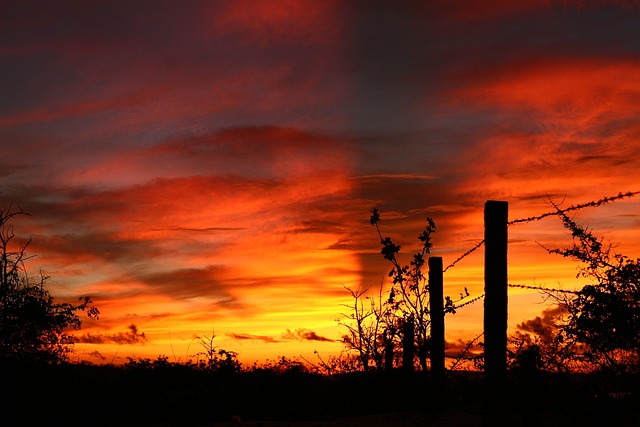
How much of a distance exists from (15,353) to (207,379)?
537 centimetres

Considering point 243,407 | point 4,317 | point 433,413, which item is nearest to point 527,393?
point 433,413

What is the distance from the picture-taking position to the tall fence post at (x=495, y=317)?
9.30 meters

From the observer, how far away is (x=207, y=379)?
16.8 metres

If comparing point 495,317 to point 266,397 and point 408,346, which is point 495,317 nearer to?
point 408,346

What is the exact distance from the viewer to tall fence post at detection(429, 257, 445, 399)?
505 inches

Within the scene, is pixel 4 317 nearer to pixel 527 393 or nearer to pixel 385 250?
pixel 385 250

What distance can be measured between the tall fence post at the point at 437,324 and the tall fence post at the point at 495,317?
3.40 meters

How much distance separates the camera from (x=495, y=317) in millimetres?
9352

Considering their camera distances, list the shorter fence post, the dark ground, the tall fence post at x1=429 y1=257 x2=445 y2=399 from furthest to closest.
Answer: the shorter fence post → the tall fence post at x1=429 y1=257 x2=445 y2=399 → the dark ground

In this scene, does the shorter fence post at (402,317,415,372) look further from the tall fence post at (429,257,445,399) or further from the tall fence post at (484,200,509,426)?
the tall fence post at (484,200,509,426)

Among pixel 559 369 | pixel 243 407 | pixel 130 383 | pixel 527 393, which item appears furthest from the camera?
pixel 130 383

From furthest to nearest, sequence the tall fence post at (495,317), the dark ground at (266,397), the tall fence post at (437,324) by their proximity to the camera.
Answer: the tall fence post at (437,324)
the dark ground at (266,397)
the tall fence post at (495,317)

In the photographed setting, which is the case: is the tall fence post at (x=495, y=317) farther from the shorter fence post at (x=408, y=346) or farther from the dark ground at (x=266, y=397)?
the shorter fence post at (x=408, y=346)

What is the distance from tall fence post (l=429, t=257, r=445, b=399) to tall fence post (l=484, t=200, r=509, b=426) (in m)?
3.40
